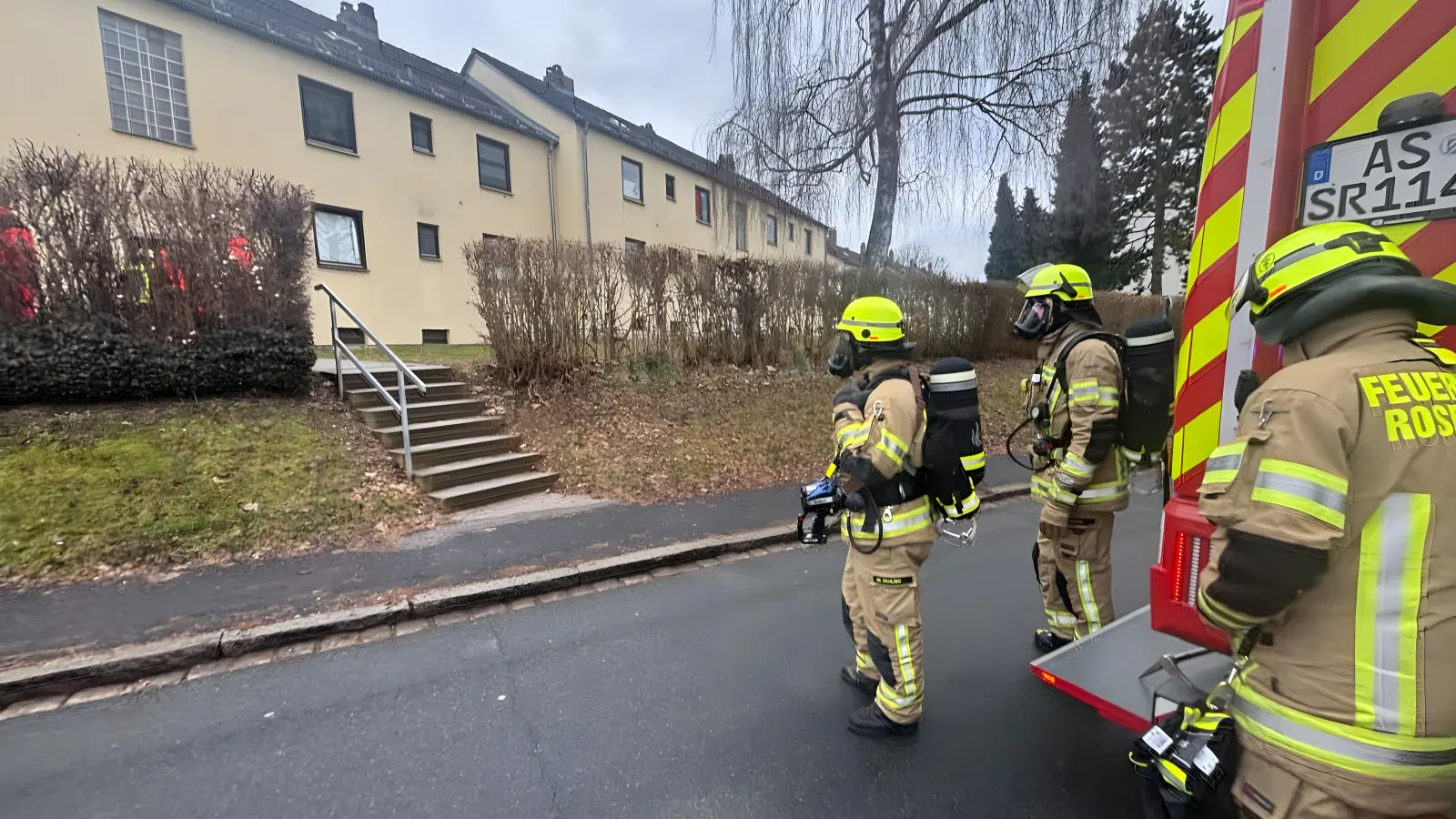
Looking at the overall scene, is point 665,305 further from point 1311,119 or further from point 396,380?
point 1311,119

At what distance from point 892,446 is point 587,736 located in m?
1.89

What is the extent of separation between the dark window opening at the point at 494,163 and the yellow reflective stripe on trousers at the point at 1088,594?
63.1ft

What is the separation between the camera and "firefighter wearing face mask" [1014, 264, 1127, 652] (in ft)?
9.53

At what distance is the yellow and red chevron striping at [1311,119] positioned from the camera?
166 cm

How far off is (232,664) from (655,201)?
2233 cm

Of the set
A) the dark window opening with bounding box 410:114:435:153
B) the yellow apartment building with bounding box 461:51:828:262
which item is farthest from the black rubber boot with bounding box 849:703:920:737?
the dark window opening with bounding box 410:114:435:153

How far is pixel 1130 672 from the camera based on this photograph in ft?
7.98

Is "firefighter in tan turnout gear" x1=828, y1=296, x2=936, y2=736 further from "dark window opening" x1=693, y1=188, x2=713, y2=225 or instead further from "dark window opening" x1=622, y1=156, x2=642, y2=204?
"dark window opening" x1=693, y1=188, x2=713, y2=225

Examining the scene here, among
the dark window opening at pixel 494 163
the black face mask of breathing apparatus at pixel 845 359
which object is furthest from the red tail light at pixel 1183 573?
the dark window opening at pixel 494 163

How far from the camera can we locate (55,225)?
5.53 m

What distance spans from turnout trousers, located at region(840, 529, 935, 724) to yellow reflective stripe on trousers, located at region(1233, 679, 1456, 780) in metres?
1.28

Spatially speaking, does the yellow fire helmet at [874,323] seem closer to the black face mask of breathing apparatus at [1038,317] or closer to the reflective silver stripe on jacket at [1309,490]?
the black face mask of breathing apparatus at [1038,317]

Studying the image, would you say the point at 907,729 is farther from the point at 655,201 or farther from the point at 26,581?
the point at 655,201

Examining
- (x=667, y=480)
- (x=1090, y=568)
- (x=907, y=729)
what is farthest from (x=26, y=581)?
(x=1090, y=568)
